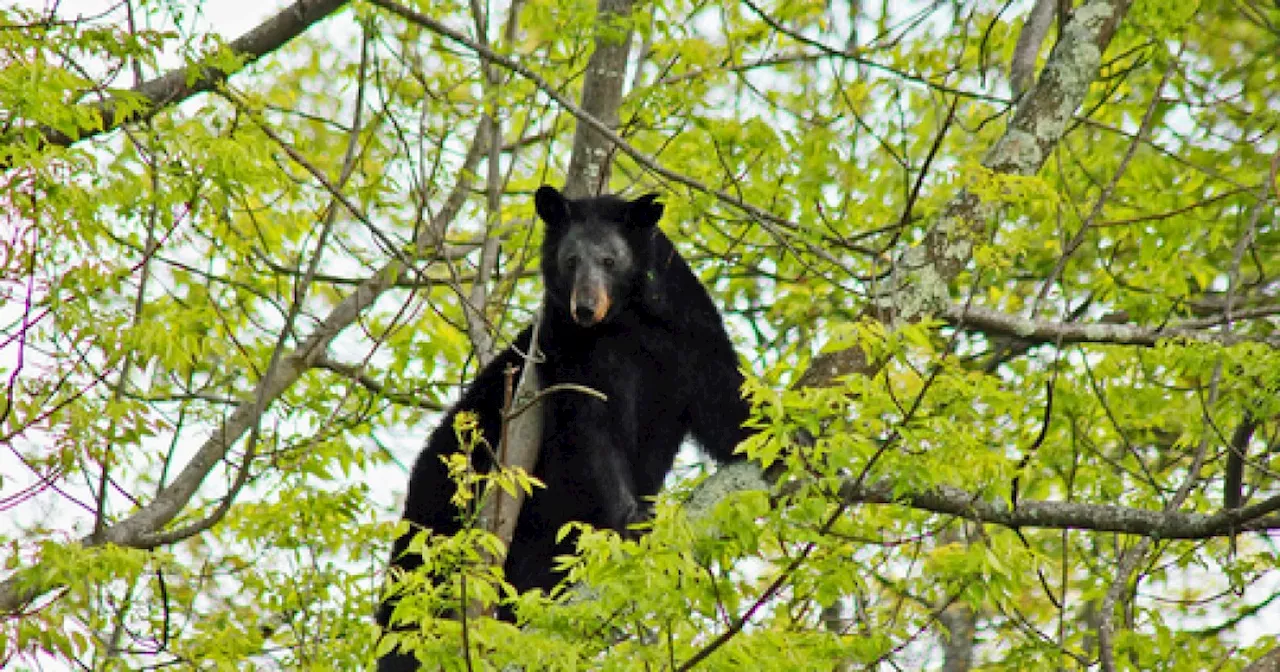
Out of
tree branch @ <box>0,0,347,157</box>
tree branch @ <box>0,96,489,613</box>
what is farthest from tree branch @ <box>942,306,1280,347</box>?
tree branch @ <box>0,0,347,157</box>

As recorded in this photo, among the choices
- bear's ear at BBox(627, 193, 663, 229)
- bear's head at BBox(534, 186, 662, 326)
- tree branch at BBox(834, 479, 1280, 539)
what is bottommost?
tree branch at BBox(834, 479, 1280, 539)

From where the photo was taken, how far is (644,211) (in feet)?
26.1

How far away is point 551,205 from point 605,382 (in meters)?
1.16

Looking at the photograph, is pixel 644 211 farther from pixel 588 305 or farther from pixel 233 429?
pixel 233 429

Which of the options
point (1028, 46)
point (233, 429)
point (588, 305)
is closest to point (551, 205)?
point (588, 305)

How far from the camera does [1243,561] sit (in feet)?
23.1

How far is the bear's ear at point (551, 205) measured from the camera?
25.2 ft

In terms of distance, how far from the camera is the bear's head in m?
7.82

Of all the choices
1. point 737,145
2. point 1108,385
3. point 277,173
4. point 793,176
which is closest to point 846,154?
point 793,176

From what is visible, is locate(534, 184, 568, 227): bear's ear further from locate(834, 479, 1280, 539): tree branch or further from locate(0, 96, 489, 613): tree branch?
locate(834, 479, 1280, 539): tree branch

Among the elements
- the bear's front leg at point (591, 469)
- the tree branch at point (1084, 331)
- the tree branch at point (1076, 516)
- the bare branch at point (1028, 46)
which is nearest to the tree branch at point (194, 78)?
the bear's front leg at point (591, 469)

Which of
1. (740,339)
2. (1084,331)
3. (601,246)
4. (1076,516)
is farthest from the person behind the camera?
(740,339)

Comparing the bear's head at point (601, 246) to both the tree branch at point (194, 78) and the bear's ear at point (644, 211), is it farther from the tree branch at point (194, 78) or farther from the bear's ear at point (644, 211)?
the tree branch at point (194, 78)

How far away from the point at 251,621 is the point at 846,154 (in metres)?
6.04
